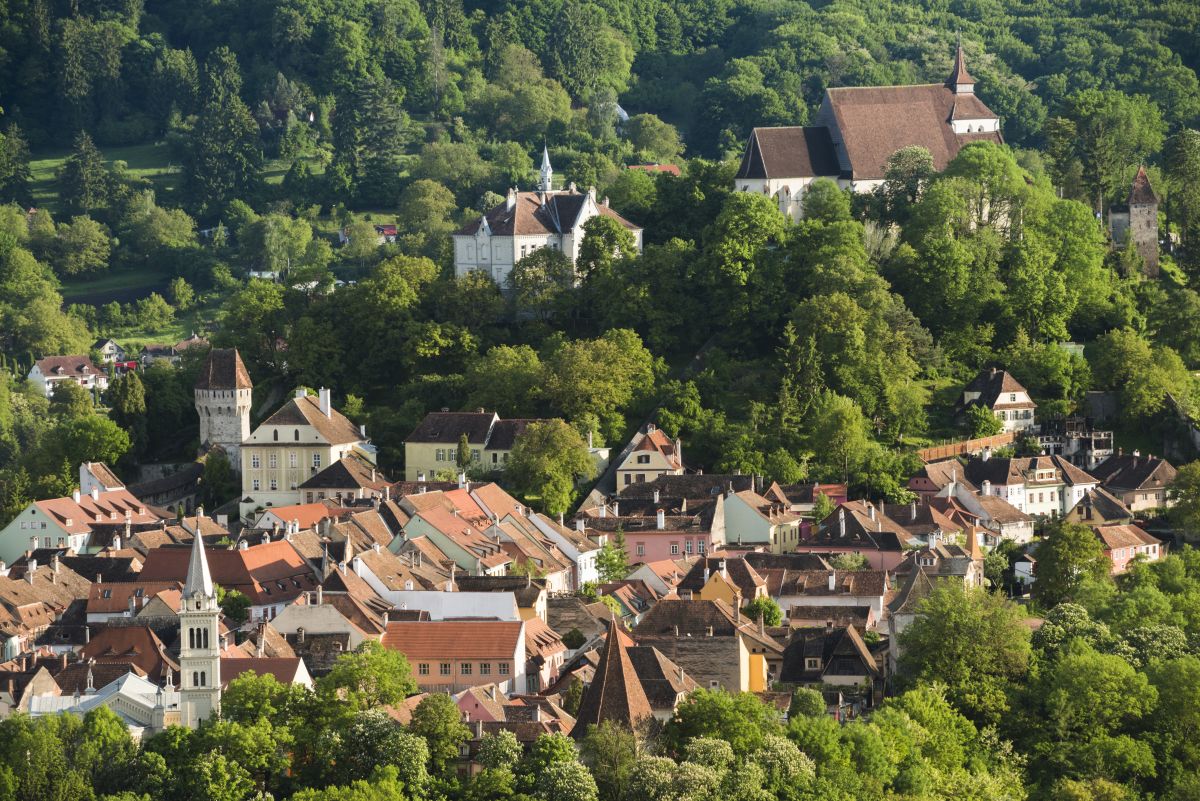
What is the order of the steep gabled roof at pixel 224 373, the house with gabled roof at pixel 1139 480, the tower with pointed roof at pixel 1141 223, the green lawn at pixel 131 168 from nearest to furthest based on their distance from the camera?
the house with gabled roof at pixel 1139 480 → the steep gabled roof at pixel 224 373 → the tower with pointed roof at pixel 1141 223 → the green lawn at pixel 131 168

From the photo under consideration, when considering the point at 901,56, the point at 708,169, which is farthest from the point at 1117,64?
the point at 708,169

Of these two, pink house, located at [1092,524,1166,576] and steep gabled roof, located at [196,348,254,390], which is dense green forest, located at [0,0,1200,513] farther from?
pink house, located at [1092,524,1166,576]

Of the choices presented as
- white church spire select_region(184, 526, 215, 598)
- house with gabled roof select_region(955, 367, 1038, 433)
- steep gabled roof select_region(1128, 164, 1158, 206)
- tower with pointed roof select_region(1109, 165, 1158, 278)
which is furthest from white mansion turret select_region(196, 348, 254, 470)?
steep gabled roof select_region(1128, 164, 1158, 206)

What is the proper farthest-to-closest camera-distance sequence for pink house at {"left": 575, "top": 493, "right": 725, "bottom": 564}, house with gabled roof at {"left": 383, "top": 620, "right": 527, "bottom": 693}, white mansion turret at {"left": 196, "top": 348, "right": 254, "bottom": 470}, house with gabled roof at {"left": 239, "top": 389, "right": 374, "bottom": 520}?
white mansion turret at {"left": 196, "top": 348, "right": 254, "bottom": 470} → house with gabled roof at {"left": 239, "top": 389, "right": 374, "bottom": 520} → pink house at {"left": 575, "top": 493, "right": 725, "bottom": 564} → house with gabled roof at {"left": 383, "top": 620, "right": 527, "bottom": 693}

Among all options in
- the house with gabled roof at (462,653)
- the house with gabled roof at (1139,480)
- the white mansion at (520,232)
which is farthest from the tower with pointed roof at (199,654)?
the white mansion at (520,232)

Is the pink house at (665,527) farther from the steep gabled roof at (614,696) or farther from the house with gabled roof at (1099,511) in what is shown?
the steep gabled roof at (614,696)

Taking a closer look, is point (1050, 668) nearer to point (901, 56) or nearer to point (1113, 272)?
point (1113, 272)

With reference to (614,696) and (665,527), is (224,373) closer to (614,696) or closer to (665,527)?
(665,527)
